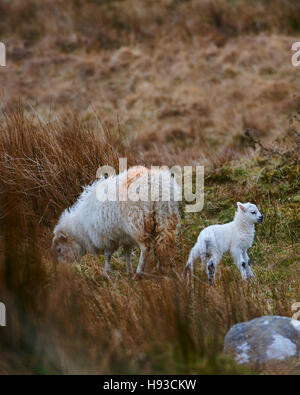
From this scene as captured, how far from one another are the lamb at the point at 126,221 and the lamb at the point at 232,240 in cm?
34

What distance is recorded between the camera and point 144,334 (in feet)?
12.8

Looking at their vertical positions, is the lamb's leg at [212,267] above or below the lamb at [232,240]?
below

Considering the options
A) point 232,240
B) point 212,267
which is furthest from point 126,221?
point 232,240

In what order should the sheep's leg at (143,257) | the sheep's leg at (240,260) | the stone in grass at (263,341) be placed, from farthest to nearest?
the sheep's leg at (240,260) < the sheep's leg at (143,257) < the stone in grass at (263,341)

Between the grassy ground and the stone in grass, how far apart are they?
0.10 metres

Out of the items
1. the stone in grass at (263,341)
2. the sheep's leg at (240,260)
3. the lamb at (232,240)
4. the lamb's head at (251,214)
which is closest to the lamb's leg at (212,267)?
the lamb at (232,240)

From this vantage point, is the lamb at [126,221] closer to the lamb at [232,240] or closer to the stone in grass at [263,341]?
the lamb at [232,240]

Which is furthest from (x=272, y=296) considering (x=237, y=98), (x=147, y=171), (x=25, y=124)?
(x=237, y=98)

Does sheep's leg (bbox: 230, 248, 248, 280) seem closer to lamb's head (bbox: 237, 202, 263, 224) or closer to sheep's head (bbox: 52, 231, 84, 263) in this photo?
lamb's head (bbox: 237, 202, 263, 224)

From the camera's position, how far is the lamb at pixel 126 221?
5.49 meters

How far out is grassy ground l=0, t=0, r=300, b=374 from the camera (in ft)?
12.4

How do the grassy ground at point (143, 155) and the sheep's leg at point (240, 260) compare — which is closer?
the grassy ground at point (143, 155)
